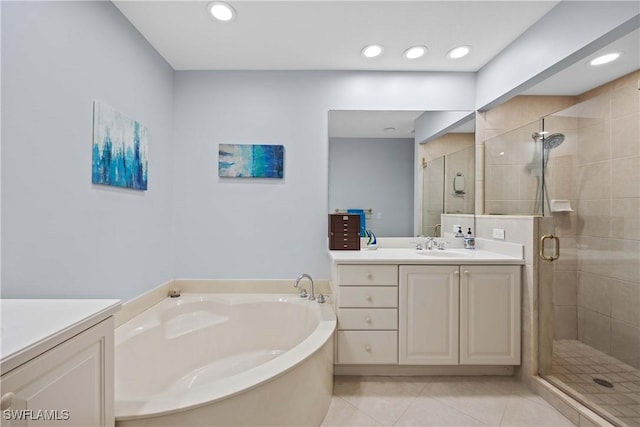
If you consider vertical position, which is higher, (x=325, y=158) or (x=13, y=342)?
(x=325, y=158)

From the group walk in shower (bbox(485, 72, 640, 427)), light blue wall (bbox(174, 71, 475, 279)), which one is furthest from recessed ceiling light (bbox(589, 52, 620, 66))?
light blue wall (bbox(174, 71, 475, 279))

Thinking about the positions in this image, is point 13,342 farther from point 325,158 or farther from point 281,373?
point 325,158

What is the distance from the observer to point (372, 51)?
2.15 m

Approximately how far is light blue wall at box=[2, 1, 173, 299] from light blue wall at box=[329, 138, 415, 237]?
154 centimetres

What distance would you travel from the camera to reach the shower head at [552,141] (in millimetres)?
1892

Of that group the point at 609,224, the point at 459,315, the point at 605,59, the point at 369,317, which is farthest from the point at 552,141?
the point at 369,317

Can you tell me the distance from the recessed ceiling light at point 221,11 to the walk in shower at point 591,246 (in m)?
2.18

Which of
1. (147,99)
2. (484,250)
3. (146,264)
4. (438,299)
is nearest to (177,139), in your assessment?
(147,99)

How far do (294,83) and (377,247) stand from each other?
1590 mm

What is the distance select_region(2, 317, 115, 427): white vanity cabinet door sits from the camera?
26.8 inches

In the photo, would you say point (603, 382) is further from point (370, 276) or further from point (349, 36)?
point (349, 36)

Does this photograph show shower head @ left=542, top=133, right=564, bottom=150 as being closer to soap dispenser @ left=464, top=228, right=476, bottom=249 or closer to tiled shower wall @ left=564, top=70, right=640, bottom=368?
tiled shower wall @ left=564, top=70, right=640, bottom=368

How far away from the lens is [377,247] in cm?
249

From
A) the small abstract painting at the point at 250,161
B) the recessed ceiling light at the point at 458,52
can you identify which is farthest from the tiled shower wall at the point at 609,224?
the small abstract painting at the point at 250,161
